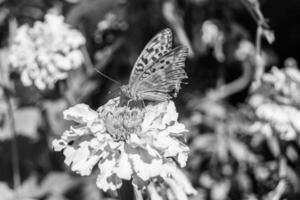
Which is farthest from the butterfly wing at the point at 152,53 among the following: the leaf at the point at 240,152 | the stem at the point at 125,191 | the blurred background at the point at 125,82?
the leaf at the point at 240,152

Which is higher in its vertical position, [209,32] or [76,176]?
[209,32]

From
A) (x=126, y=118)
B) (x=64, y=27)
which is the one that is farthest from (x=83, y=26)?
(x=126, y=118)

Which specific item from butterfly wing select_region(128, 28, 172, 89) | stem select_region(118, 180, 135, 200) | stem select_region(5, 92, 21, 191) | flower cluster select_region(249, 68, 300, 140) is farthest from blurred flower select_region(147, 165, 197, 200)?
stem select_region(5, 92, 21, 191)

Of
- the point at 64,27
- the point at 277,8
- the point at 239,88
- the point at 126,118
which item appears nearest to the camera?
the point at 126,118

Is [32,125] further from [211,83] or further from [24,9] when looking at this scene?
[211,83]

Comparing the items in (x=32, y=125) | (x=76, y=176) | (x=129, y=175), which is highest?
(x=129, y=175)
